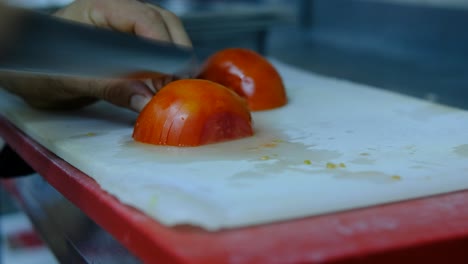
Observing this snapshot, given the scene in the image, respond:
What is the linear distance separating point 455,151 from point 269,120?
0.31 m

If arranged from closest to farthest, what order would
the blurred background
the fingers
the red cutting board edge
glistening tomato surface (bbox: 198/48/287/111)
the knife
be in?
the red cutting board edge → the knife → the fingers → glistening tomato surface (bbox: 198/48/287/111) → the blurred background

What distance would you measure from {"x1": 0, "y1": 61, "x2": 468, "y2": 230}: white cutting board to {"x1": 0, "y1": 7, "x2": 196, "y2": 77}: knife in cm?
10

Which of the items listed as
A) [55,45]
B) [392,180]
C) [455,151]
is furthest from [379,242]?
[55,45]

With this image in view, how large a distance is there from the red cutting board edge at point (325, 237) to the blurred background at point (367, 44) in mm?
928

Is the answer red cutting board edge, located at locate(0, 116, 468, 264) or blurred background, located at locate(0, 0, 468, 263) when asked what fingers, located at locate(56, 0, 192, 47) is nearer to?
red cutting board edge, located at locate(0, 116, 468, 264)

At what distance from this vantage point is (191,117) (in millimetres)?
869

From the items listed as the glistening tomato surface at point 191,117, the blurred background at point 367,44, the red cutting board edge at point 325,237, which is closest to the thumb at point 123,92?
the glistening tomato surface at point 191,117

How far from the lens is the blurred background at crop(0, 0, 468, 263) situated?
1742 millimetres

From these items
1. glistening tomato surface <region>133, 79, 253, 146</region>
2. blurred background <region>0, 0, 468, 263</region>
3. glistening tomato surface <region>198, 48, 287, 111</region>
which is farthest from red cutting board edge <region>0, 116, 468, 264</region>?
blurred background <region>0, 0, 468, 263</region>

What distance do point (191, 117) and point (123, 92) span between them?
209 mm

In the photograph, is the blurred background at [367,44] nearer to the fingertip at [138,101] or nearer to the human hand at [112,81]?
the human hand at [112,81]

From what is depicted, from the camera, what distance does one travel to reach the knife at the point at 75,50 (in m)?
0.80

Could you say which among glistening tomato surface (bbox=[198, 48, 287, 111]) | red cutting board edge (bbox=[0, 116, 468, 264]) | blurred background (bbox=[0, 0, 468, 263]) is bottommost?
blurred background (bbox=[0, 0, 468, 263])

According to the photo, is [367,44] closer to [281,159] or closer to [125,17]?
[125,17]
